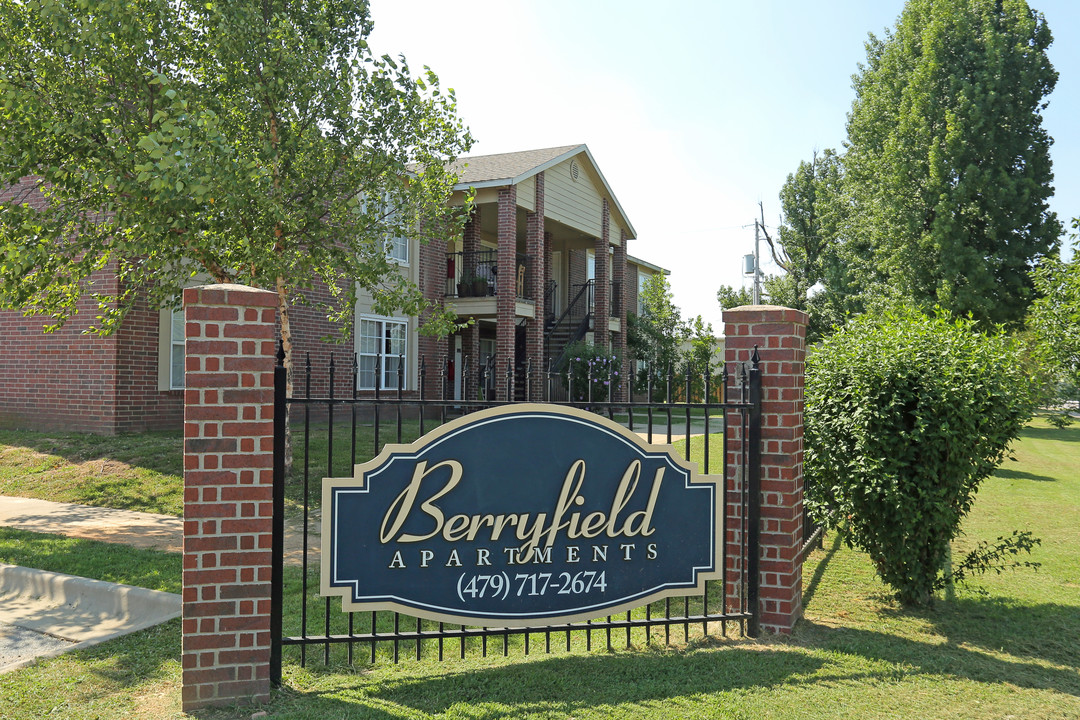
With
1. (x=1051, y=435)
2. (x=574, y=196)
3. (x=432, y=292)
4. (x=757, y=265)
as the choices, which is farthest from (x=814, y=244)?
(x=432, y=292)

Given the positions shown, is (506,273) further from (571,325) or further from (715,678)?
(715,678)

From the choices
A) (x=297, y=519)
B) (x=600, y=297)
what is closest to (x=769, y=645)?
(x=297, y=519)

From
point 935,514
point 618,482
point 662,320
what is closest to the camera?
point 618,482

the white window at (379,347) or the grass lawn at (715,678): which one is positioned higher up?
the white window at (379,347)

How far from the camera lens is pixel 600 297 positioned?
2330 cm

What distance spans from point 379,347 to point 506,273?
3786mm

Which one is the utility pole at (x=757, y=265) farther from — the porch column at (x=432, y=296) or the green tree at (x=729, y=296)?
the porch column at (x=432, y=296)

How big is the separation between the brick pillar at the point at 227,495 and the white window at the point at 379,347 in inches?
553

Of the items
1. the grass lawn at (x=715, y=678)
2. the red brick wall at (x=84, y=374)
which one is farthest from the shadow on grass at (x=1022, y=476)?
the red brick wall at (x=84, y=374)


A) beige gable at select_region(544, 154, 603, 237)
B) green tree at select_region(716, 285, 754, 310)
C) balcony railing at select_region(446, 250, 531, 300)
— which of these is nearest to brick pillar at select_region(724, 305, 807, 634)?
balcony railing at select_region(446, 250, 531, 300)

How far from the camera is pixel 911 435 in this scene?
200 inches

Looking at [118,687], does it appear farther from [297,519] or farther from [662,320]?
[662,320]

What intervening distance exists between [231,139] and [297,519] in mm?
5023

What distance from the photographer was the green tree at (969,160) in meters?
21.4
